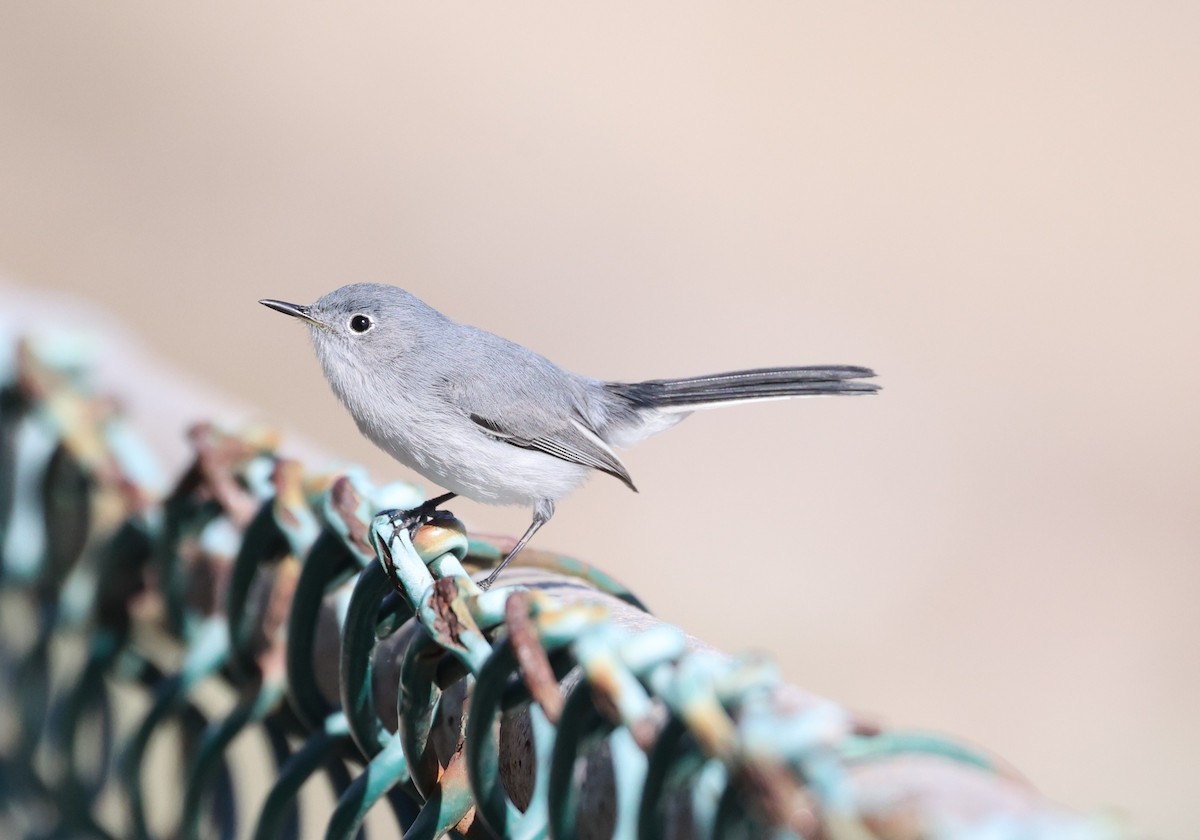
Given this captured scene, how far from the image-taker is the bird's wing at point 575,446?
9.28 feet

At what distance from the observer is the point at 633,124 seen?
31.6 feet

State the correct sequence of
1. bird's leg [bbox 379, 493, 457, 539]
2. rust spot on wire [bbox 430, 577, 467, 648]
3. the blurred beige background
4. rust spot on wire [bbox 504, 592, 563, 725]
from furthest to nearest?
the blurred beige background
bird's leg [bbox 379, 493, 457, 539]
rust spot on wire [bbox 430, 577, 467, 648]
rust spot on wire [bbox 504, 592, 563, 725]

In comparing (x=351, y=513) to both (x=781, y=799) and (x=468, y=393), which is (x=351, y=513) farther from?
(x=468, y=393)

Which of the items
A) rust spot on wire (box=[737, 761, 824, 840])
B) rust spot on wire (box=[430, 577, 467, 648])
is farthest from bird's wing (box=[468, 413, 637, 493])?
rust spot on wire (box=[737, 761, 824, 840])

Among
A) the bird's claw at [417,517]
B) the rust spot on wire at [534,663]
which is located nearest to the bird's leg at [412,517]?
the bird's claw at [417,517]

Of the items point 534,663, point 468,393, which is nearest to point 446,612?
point 534,663

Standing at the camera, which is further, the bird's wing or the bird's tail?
the bird's wing

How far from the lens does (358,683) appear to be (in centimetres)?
127

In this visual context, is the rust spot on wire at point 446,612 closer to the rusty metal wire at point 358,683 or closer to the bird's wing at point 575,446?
the rusty metal wire at point 358,683

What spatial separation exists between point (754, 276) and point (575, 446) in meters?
5.20

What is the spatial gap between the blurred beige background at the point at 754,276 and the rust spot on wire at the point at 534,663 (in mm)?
4146

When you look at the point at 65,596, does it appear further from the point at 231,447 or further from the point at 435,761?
the point at 435,761

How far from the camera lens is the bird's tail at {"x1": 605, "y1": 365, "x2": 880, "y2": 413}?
105 inches

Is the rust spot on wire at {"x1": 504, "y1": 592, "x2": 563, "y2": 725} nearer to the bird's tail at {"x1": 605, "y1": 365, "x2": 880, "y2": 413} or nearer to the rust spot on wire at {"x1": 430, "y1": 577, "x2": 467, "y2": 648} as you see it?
the rust spot on wire at {"x1": 430, "y1": 577, "x2": 467, "y2": 648}
